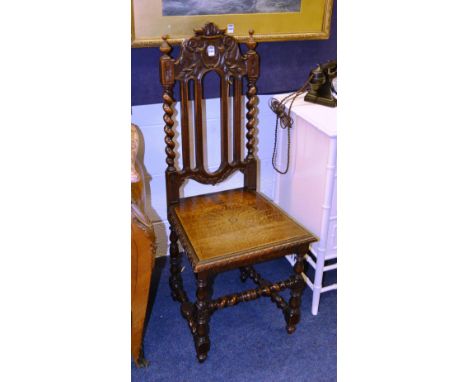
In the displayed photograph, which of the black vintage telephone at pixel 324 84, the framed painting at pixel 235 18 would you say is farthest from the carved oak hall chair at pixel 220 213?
the black vintage telephone at pixel 324 84

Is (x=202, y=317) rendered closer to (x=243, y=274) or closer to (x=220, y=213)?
(x=220, y=213)

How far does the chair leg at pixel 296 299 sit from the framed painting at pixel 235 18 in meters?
1.06

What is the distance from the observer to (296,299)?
2.01m

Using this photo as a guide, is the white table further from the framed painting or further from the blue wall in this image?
the framed painting

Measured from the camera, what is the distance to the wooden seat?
1.70 meters

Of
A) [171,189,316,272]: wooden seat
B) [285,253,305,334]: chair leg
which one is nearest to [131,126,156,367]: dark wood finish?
[171,189,316,272]: wooden seat

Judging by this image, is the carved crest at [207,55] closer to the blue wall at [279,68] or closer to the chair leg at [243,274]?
the blue wall at [279,68]

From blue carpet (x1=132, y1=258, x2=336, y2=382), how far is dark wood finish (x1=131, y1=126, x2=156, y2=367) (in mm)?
211

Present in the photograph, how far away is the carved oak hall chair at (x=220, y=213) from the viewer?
1745 mm

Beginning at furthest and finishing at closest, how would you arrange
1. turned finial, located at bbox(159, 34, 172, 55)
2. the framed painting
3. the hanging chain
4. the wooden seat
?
the hanging chain, the framed painting, turned finial, located at bbox(159, 34, 172, 55), the wooden seat

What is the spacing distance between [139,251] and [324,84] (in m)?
1.14
